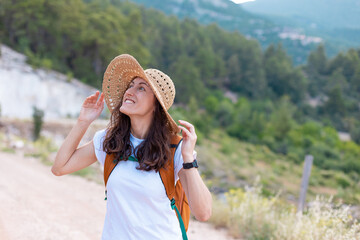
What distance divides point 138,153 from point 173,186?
0.72 feet

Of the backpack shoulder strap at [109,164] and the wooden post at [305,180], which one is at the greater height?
the backpack shoulder strap at [109,164]

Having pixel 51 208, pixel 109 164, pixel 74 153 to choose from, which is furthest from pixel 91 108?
pixel 51 208

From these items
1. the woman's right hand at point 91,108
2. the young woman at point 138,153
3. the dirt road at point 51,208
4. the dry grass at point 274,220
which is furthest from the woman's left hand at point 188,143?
the dirt road at point 51,208

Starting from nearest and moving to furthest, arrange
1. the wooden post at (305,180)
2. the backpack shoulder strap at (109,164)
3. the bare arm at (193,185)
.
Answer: the bare arm at (193,185) → the backpack shoulder strap at (109,164) → the wooden post at (305,180)

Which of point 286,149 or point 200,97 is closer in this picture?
point 286,149

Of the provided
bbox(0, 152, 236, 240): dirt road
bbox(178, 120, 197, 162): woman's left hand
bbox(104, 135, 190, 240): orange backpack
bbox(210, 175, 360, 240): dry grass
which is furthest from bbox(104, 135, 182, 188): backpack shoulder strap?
bbox(0, 152, 236, 240): dirt road

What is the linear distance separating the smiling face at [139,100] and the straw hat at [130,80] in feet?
0.14

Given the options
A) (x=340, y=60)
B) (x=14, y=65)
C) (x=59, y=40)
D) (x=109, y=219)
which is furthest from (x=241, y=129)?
(x=109, y=219)

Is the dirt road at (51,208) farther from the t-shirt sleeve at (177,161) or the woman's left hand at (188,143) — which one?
the woman's left hand at (188,143)

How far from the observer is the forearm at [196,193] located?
1467 millimetres

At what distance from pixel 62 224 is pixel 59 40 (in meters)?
35.7

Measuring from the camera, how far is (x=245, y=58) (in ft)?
208

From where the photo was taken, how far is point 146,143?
5.30ft

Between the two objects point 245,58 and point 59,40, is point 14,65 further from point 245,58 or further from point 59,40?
point 245,58
